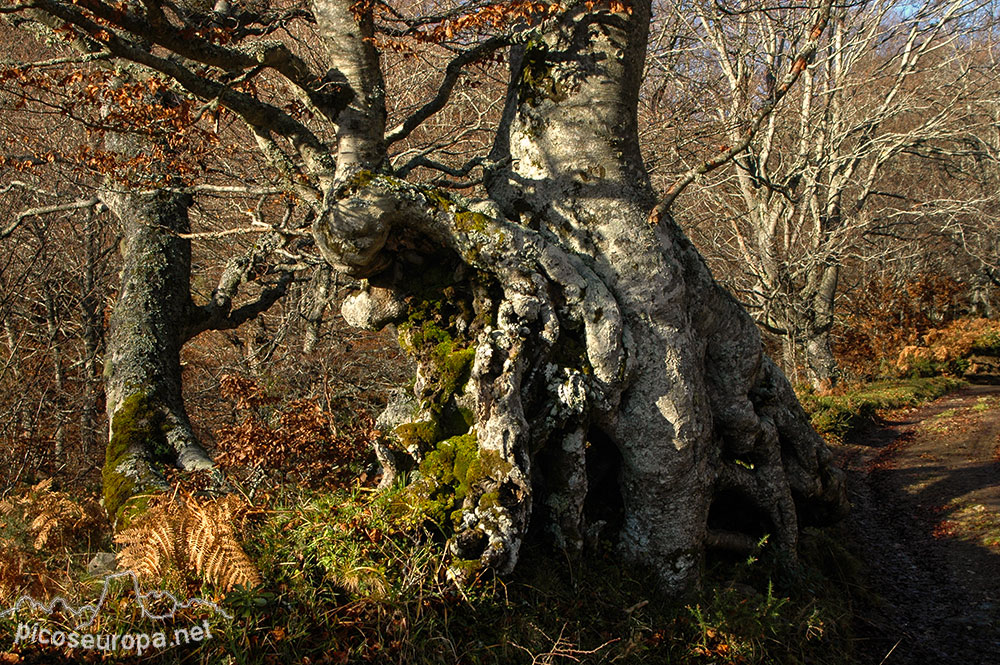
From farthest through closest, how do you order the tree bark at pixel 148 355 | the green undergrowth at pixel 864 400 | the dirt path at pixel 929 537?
1. the green undergrowth at pixel 864 400
2. the dirt path at pixel 929 537
3. the tree bark at pixel 148 355

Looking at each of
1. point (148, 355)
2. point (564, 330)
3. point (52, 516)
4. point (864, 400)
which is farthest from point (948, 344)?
point (52, 516)

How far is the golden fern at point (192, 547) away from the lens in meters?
3.01

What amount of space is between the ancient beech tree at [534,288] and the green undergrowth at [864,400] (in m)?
5.37

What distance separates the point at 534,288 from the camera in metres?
4.09

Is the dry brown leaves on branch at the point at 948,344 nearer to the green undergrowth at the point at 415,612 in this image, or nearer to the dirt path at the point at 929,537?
the dirt path at the point at 929,537

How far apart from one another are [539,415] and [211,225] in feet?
23.3

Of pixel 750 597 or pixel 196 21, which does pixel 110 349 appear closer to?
pixel 196 21

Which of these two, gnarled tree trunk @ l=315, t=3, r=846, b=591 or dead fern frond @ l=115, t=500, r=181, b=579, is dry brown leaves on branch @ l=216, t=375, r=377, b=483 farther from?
dead fern frond @ l=115, t=500, r=181, b=579

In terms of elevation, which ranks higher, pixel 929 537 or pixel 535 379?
pixel 535 379

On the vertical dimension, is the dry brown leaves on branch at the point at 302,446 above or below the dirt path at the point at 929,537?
above

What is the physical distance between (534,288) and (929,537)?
5089 mm

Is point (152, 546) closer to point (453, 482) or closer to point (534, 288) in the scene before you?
point (453, 482)

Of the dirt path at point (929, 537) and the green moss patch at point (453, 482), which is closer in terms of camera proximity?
the green moss patch at point (453, 482)

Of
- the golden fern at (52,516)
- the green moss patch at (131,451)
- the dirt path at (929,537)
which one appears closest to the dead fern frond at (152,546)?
the green moss patch at (131,451)
